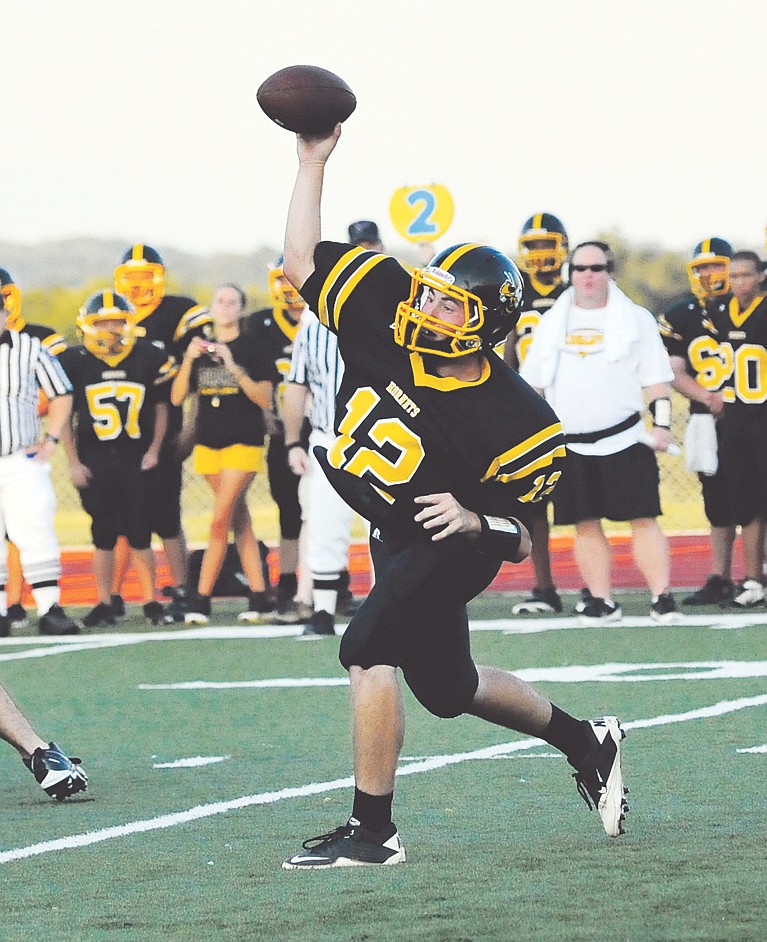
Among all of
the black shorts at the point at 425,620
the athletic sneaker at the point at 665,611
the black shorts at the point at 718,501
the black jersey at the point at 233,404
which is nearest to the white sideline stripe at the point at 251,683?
the athletic sneaker at the point at 665,611

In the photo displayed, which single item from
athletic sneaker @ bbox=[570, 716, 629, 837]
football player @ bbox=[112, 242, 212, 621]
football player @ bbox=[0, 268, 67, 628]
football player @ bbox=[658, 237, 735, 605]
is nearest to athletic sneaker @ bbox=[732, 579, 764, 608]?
football player @ bbox=[658, 237, 735, 605]

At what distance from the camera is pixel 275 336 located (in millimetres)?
11516

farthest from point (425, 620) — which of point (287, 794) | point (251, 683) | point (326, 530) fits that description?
point (326, 530)

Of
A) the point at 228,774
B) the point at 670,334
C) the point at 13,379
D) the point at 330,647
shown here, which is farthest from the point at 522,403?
the point at 670,334

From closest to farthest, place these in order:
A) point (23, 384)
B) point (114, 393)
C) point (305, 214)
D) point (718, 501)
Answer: point (305, 214), point (23, 384), point (114, 393), point (718, 501)

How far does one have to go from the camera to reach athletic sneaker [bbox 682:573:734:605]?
11531 mm

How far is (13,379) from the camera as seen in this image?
35.1ft

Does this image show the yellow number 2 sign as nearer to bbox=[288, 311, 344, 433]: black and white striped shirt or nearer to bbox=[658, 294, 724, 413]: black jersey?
bbox=[658, 294, 724, 413]: black jersey

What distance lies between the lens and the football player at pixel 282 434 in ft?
37.5

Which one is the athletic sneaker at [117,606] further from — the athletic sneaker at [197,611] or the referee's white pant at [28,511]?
the referee's white pant at [28,511]

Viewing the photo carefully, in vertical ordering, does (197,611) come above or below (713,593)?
below

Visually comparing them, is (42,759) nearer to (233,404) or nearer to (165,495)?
(233,404)

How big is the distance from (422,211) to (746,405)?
571 centimetres

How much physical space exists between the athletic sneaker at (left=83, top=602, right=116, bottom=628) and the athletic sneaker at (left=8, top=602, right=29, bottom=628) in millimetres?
415
